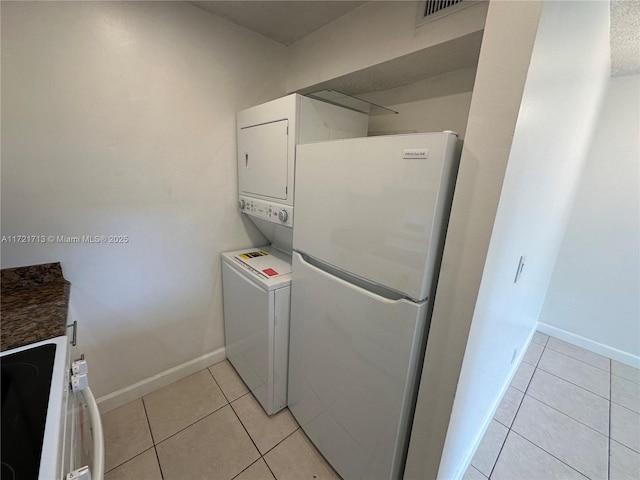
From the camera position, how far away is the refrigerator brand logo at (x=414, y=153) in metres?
0.84

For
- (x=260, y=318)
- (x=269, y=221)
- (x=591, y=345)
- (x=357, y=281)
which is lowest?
(x=591, y=345)

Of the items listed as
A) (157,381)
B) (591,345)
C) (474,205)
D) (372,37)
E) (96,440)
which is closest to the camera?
(96,440)

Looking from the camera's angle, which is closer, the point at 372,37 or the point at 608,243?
the point at 372,37

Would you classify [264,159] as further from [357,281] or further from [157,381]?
[157,381]

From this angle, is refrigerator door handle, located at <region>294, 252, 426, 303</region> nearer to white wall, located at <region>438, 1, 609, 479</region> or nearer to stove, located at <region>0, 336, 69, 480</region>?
white wall, located at <region>438, 1, 609, 479</region>

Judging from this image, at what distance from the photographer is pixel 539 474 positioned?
1427 mm

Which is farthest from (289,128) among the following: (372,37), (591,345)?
(591,345)

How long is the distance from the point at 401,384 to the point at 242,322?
1151mm

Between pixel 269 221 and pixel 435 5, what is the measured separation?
1.32 meters

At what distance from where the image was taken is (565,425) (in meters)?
1.72

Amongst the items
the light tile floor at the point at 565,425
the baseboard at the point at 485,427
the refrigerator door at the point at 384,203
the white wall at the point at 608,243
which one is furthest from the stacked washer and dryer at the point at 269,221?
the white wall at the point at 608,243

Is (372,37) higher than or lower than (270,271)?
higher

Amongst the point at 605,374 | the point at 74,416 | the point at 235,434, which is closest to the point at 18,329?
the point at 74,416

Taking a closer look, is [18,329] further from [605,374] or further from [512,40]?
[605,374]
